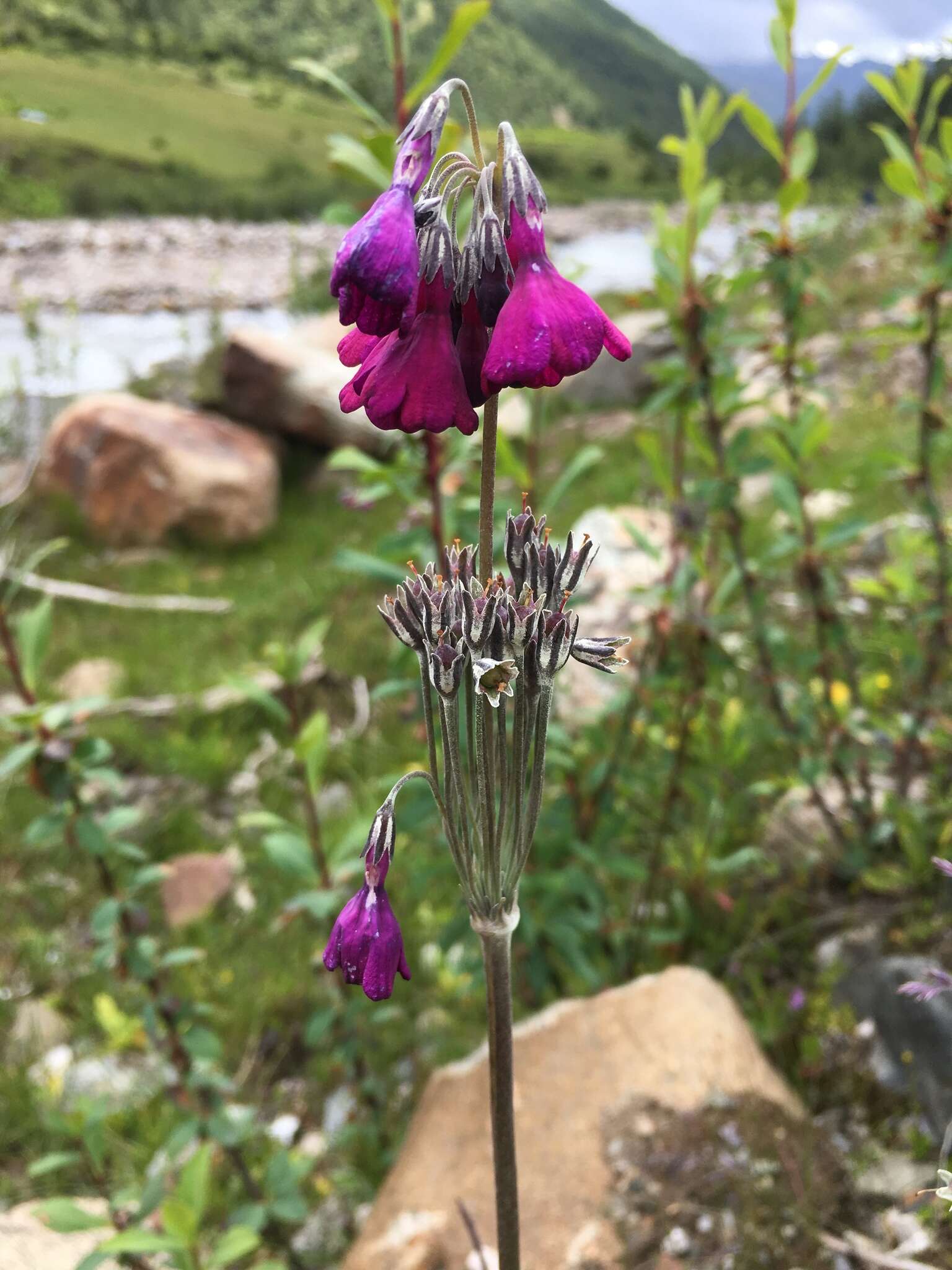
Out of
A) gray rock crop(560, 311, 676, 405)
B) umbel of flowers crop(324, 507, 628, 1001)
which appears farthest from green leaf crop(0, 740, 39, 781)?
gray rock crop(560, 311, 676, 405)

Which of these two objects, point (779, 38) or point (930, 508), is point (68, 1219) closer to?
point (930, 508)

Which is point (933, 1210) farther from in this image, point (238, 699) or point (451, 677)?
point (238, 699)

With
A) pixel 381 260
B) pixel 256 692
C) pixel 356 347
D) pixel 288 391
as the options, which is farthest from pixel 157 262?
pixel 381 260

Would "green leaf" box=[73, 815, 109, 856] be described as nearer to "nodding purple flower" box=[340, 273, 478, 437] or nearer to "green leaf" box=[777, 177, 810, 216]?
"nodding purple flower" box=[340, 273, 478, 437]

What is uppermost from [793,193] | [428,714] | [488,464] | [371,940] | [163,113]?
[163,113]

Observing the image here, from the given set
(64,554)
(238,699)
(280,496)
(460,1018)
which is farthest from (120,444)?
(460,1018)

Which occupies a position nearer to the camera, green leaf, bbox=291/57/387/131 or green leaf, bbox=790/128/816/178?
green leaf, bbox=291/57/387/131
